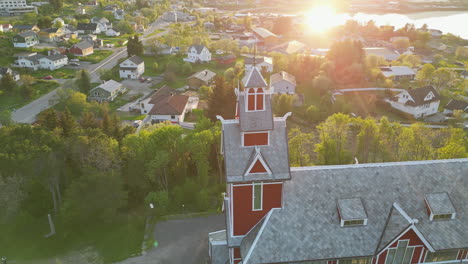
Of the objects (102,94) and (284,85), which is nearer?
(102,94)

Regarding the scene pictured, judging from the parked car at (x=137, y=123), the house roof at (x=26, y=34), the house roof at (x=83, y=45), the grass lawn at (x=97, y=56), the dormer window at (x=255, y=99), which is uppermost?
the dormer window at (x=255, y=99)

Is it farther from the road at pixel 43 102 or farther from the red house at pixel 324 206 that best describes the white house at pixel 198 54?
the red house at pixel 324 206

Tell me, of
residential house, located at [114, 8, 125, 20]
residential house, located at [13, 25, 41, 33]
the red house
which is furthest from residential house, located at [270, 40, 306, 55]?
the red house

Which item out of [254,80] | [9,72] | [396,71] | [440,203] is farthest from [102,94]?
[396,71]

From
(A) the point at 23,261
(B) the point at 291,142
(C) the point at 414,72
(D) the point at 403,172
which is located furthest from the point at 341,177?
(C) the point at 414,72

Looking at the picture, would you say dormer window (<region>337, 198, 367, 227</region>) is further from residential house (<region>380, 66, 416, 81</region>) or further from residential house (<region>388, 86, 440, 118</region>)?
residential house (<region>380, 66, 416, 81</region>)

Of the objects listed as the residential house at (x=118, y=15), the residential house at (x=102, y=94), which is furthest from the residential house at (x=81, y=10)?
the residential house at (x=102, y=94)

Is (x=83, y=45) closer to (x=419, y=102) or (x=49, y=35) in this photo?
(x=49, y=35)
